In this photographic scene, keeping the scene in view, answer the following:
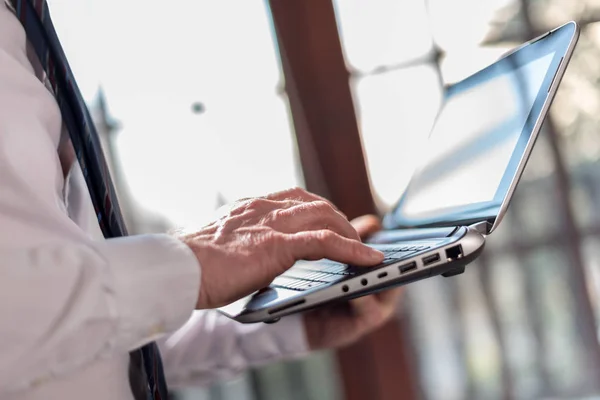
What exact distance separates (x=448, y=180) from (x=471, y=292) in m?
0.67

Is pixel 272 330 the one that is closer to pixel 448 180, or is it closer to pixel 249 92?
pixel 448 180

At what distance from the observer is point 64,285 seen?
20.1 inches

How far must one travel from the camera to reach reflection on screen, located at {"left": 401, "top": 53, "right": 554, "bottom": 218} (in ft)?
2.75

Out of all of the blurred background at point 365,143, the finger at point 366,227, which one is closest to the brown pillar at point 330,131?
the blurred background at point 365,143

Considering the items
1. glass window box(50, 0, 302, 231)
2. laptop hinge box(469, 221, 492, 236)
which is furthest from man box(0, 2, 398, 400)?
glass window box(50, 0, 302, 231)

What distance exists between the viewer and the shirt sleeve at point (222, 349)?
3.18 feet

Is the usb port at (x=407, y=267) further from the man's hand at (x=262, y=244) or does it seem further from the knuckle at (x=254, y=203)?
the knuckle at (x=254, y=203)

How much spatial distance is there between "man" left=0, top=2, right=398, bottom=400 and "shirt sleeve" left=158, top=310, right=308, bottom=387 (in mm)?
232

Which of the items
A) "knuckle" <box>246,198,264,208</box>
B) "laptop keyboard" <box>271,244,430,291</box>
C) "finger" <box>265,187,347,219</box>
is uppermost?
"knuckle" <box>246,198,264,208</box>

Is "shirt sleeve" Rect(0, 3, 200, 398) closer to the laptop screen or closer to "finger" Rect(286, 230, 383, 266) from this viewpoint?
"finger" Rect(286, 230, 383, 266)

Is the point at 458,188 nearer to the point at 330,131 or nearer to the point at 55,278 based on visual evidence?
the point at 55,278

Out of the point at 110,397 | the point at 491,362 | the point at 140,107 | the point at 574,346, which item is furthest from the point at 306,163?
the point at 110,397

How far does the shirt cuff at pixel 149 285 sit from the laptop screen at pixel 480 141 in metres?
0.38

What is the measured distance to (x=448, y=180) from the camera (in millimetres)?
999
